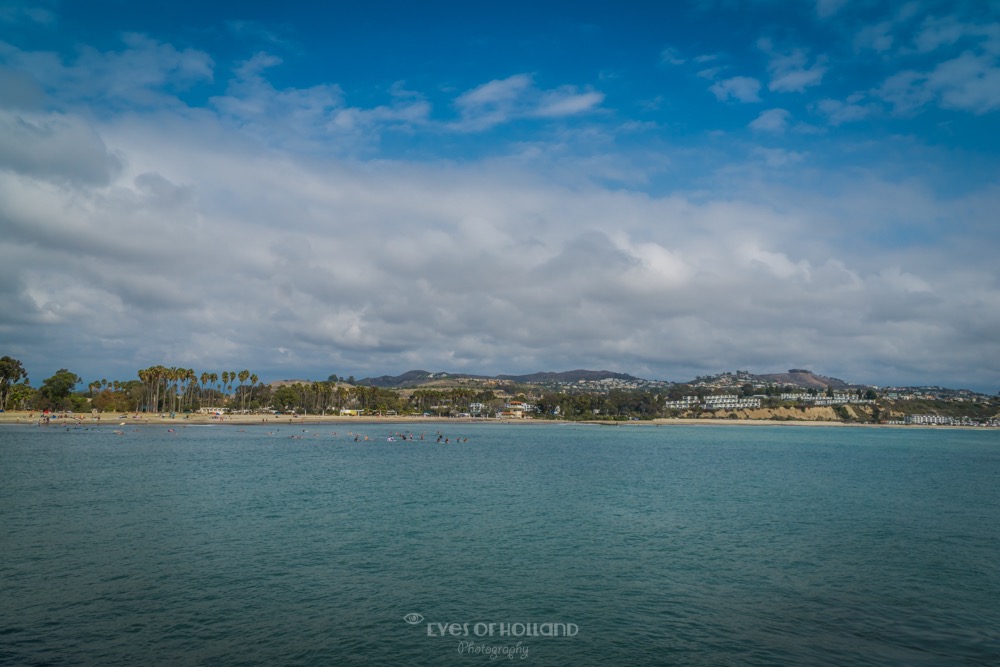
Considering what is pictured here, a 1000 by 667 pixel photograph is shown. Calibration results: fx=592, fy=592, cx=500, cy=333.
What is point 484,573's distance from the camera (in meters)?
21.0

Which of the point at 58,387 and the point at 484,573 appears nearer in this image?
the point at 484,573

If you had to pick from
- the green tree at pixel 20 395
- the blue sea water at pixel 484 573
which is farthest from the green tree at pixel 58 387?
the blue sea water at pixel 484 573

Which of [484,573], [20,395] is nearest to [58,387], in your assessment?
[20,395]

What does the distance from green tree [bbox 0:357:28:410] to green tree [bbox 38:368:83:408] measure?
10466 mm

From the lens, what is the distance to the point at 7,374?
131 metres

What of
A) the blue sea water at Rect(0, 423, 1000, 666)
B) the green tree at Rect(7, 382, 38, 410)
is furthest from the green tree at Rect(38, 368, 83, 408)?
the blue sea water at Rect(0, 423, 1000, 666)

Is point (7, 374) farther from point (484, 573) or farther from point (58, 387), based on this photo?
point (484, 573)

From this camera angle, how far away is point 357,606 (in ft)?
57.7

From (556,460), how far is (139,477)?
4070cm

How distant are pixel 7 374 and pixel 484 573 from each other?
15444 centimetres

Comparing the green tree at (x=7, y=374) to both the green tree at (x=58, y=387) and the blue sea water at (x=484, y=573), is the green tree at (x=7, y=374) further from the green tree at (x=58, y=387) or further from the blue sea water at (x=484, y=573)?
the blue sea water at (x=484, y=573)

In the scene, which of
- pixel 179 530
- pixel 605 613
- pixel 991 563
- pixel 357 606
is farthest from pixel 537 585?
pixel 991 563

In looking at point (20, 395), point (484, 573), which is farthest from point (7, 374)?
point (484, 573)

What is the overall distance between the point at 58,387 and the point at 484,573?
173 m
